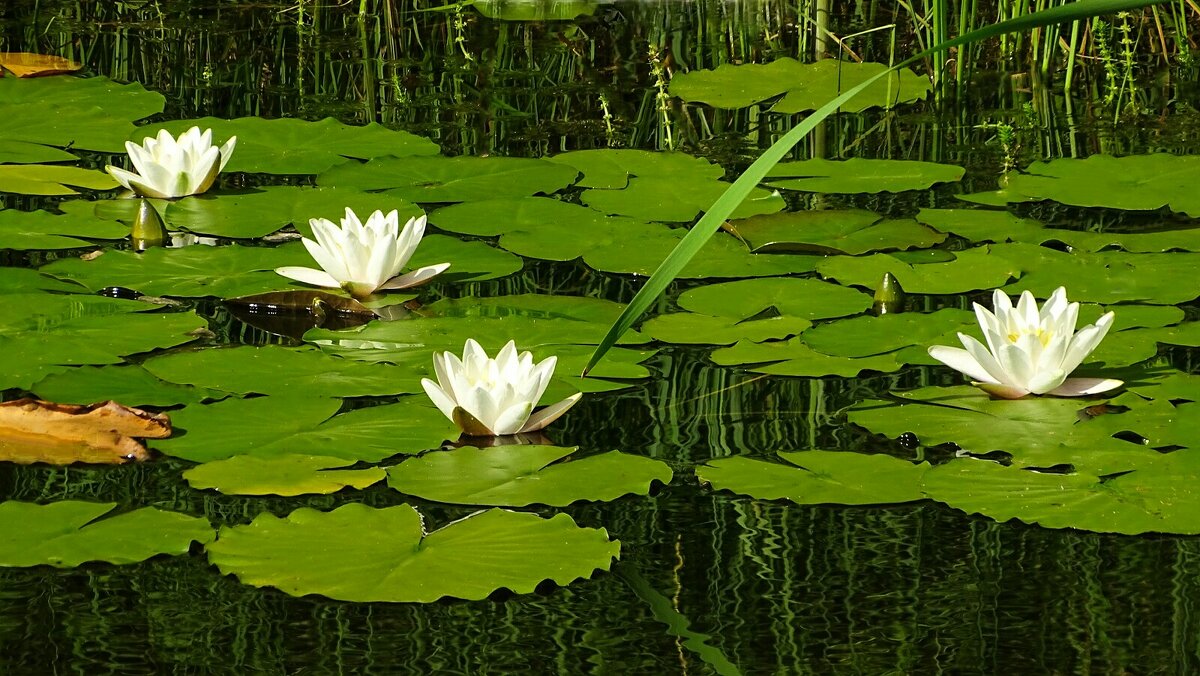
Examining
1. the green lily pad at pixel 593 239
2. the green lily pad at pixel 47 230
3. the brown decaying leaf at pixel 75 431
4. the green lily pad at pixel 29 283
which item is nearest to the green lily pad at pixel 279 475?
the brown decaying leaf at pixel 75 431

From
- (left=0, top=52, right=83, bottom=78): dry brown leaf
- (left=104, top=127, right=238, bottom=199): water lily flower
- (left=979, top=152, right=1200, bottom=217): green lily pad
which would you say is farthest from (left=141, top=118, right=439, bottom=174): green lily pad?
(left=979, top=152, right=1200, bottom=217): green lily pad

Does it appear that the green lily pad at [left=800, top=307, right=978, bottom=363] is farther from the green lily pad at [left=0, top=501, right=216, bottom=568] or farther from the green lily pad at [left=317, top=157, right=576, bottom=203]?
the green lily pad at [left=0, top=501, right=216, bottom=568]

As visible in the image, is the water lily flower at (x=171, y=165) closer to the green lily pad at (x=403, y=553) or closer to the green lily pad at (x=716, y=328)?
the green lily pad at (x=716, y=328)

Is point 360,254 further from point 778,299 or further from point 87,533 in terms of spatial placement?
point 87,533

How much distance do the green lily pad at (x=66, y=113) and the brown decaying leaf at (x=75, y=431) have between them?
71.7 inches

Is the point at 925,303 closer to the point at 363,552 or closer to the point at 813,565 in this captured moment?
the point at 813,565

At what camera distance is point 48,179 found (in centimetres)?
379

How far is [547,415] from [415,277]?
32.0 inches

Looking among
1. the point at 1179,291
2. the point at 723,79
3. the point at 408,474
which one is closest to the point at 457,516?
the point at 408,474

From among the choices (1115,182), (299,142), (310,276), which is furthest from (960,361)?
(299,142)

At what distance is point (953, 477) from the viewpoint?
226 cm

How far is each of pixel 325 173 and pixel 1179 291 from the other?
217 cm

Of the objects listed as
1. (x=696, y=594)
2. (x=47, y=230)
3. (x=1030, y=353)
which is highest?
(x=47, y=230)

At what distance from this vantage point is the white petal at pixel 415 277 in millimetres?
3127
